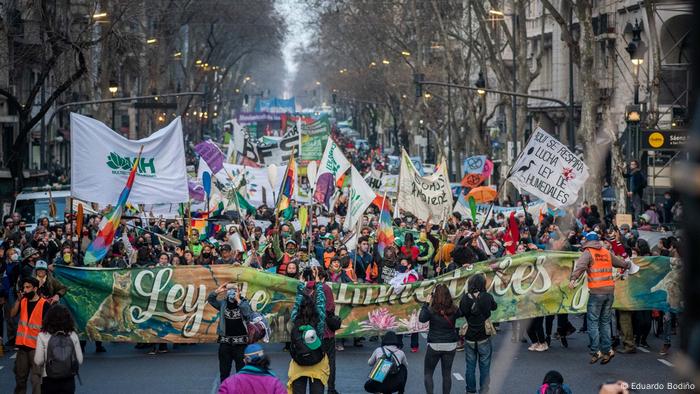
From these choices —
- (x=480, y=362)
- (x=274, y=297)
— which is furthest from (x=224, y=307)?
(x=274, y=297)

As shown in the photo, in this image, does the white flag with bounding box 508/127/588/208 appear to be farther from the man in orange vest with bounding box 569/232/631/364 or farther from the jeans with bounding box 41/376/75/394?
the jeans with bounding box 41/376/75/394

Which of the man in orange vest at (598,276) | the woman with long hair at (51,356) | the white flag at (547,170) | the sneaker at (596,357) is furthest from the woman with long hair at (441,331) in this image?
the white flag at (547,170)

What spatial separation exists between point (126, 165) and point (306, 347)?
7947 millimetres

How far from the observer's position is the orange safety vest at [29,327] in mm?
11066

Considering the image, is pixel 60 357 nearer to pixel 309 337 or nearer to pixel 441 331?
pixel 309 337

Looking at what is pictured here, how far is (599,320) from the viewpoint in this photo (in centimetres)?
1303

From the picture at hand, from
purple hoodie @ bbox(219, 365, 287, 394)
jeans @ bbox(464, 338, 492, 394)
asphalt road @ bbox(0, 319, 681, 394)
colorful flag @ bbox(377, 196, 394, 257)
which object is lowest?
asphalt road @ bbox(0, 319, 681, 394)

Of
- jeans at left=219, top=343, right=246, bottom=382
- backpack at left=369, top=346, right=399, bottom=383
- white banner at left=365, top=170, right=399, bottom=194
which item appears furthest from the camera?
white banner at left=365, top=170, right=399, bottom=194

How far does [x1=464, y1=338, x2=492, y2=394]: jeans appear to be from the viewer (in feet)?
37.7

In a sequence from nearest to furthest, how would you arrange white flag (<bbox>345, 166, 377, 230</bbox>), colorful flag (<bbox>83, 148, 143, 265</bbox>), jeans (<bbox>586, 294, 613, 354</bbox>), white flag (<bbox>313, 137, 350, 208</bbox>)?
jeans (<bbox>586, 294, 613, 354</bbox>), colorful flag (<bbox>83, 148, 143, 265</bbox>), white flag (<bbox>345, 166, 377, 230</bbox>), white flag (<bbox>313, 137, 350, 208</bbox>)

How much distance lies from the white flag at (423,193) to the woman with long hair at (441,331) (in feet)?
41.7

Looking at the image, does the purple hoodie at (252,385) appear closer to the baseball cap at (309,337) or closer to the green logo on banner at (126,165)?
the baseball cap at (309,337)

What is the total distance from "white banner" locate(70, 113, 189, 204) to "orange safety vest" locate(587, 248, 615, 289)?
22.3ft

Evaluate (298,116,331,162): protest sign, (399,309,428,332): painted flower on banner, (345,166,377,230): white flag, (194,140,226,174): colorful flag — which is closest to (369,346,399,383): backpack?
(399,309,428,332): painted flower on banner
